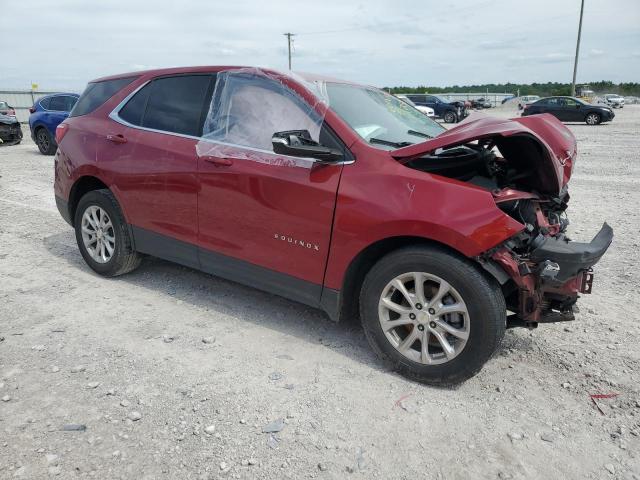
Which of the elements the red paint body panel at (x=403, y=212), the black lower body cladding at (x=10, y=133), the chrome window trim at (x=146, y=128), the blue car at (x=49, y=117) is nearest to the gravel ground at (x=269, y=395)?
the red paint body panel at (x=403, y=212)

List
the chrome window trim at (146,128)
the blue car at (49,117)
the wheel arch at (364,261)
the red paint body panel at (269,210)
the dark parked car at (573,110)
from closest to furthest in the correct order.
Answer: the wheel arch at (364,261)
the red paint body panel at (269,210)
the chrome window trim at (146,128)
the blue car at (49,117)
the dark parked car at (573,110)

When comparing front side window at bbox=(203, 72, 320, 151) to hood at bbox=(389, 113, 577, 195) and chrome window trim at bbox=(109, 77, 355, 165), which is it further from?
hood at bbox=(389, 113, 577, 195)

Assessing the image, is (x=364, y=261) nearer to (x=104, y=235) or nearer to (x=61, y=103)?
(x=104, y=235)

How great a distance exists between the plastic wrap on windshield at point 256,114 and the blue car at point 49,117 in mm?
11566

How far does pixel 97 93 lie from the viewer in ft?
15.1

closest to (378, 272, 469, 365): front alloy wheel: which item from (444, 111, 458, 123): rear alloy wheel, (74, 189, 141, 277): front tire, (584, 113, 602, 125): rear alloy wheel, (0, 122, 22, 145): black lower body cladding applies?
(74, 189, 141, 277): front tire

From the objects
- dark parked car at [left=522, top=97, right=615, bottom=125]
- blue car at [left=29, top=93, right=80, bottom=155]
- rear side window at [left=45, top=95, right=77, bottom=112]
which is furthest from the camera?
dark parked car at [left=522, top=97, right=615, bottom=125]

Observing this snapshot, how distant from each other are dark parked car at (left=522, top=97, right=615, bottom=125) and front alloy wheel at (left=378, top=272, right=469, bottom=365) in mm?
24147

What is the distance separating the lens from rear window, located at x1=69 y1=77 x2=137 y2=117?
14.6ft

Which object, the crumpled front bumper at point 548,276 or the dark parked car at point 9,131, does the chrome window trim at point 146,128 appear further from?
the dark parked car at point 9,131

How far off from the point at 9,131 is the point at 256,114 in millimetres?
15774

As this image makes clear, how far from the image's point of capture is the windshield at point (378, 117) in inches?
130

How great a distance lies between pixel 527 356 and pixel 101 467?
263 cm

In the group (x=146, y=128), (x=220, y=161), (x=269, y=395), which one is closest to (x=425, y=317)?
(x=269, y=395)
